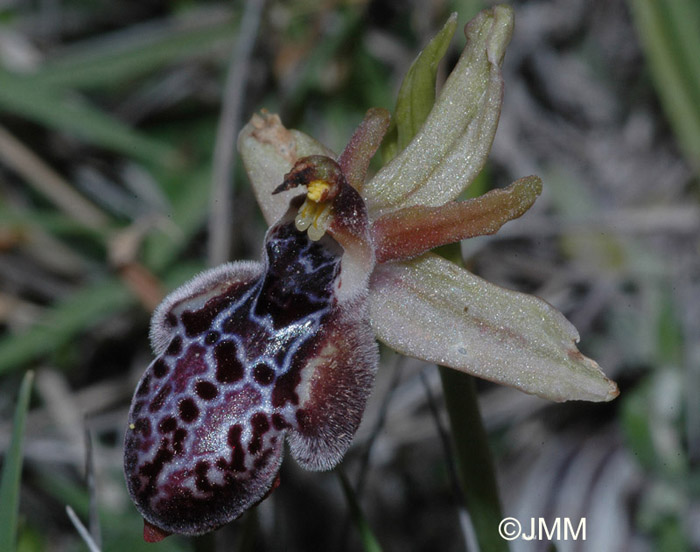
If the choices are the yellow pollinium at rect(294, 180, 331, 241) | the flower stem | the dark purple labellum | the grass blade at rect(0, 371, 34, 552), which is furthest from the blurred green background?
the yellow pollinium at rect(294, 180, 331, 241)

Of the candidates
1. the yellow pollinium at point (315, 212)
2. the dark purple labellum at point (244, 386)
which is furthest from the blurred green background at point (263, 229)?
the yellow pollinium at point (315, 212)

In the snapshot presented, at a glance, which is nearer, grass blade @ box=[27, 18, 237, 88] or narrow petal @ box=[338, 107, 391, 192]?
narrow petal @ box=[338, 107, 391, 192]

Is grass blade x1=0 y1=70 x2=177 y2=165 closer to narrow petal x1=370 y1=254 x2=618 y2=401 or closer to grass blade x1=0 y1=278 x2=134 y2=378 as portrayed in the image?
grass blade x1=0 y1=278 x2=134 y2=378

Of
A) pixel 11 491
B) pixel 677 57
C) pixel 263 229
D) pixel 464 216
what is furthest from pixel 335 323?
pixel 677 57

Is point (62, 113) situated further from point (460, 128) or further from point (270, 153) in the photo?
point (460, 128)

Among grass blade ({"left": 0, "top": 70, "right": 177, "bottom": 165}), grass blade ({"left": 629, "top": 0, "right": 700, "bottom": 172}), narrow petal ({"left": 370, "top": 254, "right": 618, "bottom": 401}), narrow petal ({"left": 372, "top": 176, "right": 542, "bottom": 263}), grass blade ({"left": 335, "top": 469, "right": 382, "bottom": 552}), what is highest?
grass blade ({"left": 0, "top": 70, "right": 177, "bottom": 165})

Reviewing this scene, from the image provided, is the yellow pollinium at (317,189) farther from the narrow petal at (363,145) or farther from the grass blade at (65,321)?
the grass blade at (65,321)

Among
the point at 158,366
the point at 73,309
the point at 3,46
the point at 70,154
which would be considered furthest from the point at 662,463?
the point at 3,46

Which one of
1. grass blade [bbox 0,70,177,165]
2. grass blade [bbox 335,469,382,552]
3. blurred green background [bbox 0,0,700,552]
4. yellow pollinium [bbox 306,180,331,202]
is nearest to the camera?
yellow pollinium [bbox 306,180,331,202]
